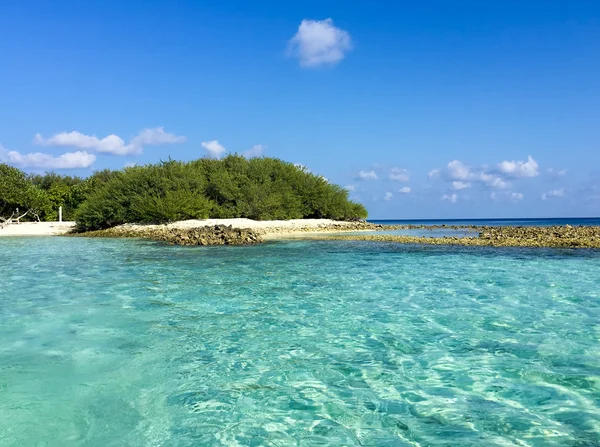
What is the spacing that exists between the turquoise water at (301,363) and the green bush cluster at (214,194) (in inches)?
1073

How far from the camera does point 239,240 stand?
957 inches

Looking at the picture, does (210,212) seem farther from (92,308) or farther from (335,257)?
(92,308)

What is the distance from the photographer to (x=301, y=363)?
17.3 feet

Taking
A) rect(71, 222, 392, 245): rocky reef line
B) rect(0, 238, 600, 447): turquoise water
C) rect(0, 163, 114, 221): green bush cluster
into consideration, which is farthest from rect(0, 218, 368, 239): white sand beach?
rect(0, 238, 600, 447): turquoise water

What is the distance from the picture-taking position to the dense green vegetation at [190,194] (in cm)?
3797

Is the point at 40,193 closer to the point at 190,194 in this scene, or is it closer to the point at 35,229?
the point at 35,229

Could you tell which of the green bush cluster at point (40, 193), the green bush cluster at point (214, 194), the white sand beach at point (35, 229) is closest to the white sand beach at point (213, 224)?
the white sand beach at point (35, 229)

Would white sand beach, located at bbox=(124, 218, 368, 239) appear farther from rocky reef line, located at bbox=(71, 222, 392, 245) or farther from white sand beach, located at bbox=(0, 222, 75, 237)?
white sand beach, located at bbox=(0, 222, 75, 237)

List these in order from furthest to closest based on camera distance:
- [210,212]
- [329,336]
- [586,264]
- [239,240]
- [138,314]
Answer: [210,212]
[239,240]
[586,264]
[138,314]
[329,336]

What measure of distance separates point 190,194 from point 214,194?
15.9ft

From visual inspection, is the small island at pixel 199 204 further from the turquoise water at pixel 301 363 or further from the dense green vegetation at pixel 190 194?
the turquoise water at pixel 301 363

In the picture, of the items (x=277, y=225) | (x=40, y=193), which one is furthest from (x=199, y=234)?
(x=40, y=193)

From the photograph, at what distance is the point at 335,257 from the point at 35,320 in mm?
11464

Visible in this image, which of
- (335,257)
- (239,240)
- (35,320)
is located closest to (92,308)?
(35,320)
